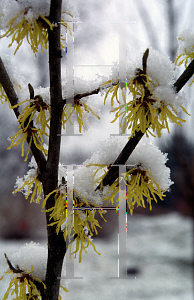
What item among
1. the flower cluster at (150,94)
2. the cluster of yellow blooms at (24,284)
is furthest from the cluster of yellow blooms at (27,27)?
the cluster of yellow blooms at (24,284)

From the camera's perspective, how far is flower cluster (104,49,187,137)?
274mm

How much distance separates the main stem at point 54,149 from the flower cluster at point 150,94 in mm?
72

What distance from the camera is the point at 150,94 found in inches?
11.0

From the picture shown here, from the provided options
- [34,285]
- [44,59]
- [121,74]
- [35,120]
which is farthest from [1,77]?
[44,59]

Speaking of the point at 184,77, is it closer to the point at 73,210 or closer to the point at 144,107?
the point at 144,107

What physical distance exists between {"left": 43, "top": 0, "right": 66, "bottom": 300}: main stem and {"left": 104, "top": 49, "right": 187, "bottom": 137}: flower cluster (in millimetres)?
72

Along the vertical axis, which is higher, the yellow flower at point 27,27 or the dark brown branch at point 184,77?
the yellow flower at point 27,27

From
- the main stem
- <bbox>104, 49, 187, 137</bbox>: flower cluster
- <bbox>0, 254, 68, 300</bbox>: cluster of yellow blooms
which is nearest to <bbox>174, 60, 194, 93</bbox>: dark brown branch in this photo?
<bbox>104, 49, 187, 137</bbox>: flower cluster

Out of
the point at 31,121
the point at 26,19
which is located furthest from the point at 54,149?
the point at 26,19

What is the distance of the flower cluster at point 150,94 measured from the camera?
27 cm

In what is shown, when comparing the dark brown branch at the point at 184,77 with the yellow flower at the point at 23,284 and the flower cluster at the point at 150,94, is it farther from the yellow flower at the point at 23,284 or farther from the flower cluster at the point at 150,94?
the yellow flower at the point at 23,284

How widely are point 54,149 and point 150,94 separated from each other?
0.14 m

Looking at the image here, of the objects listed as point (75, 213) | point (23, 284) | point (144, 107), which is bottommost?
point (23, 284)

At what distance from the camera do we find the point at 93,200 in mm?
318
